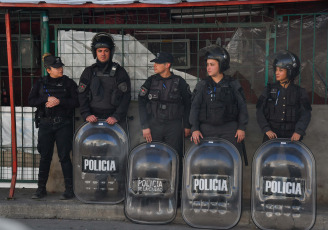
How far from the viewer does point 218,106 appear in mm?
5551

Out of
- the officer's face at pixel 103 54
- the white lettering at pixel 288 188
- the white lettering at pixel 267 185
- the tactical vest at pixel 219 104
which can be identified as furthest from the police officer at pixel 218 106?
the officer's face at pixel 103 54

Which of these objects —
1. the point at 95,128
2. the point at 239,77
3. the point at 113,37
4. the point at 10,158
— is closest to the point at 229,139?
the point at 239,77

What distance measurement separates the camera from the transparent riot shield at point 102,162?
6000 millimetres

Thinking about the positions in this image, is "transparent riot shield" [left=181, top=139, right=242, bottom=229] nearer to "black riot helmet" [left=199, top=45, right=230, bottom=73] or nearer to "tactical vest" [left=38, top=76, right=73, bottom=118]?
"black riot helmet" [left=199, top=45, right=230, bottom=73]

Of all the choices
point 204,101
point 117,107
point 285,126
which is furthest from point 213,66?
point 117,107

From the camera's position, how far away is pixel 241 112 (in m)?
5.58

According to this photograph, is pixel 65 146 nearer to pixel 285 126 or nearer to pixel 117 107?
pixel 117 107

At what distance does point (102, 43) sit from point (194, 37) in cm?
125

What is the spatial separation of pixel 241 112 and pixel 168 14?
1.83 metres

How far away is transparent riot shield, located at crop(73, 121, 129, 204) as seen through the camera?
600 cm

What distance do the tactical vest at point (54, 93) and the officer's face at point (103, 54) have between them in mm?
566

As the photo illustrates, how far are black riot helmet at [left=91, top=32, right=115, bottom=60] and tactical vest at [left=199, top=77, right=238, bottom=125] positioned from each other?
137 cm

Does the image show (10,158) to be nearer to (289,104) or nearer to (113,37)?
(113,37)

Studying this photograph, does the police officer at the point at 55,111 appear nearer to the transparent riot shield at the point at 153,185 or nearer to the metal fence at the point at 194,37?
the metal fence at the point at 194,37
